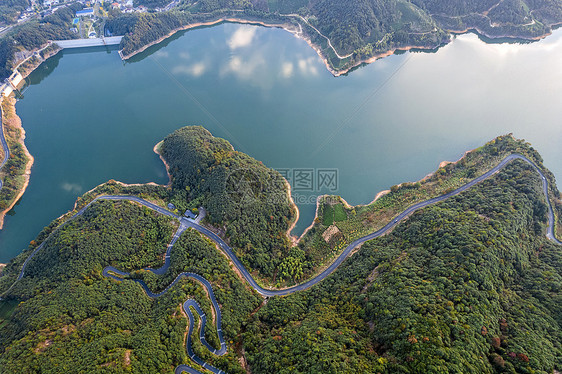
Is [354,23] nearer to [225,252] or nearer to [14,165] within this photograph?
[225,252]

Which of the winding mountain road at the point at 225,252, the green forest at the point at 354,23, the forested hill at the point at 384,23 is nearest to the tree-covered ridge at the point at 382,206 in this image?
the winding mountain road at the point at 225,252

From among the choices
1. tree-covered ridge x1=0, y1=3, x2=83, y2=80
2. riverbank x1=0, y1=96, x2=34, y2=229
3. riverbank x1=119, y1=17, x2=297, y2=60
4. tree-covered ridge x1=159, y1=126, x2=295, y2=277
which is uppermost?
riverbank x1=119, y1=17, x2=297, y2=60

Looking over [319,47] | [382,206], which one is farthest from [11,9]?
[382,206]

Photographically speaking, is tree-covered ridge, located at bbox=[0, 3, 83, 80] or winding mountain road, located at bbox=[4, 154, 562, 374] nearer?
winding mountain road, located at bbox=[4, 154, 562, 374]

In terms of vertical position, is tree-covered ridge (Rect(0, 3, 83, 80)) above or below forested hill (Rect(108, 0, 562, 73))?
below

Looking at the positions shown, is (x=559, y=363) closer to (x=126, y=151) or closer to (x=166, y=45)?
(x=126, y=151)

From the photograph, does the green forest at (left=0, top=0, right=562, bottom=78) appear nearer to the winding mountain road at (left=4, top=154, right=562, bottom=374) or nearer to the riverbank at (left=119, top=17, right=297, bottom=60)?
the riverbank at (left=119, top=17, right=297, bottom=60)

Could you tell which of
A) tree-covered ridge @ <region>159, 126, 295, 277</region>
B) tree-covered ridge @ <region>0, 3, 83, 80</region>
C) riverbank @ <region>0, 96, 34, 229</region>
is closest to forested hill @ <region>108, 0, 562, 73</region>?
tree-covered ridge @ <region>0, 3, 83, 80</region>

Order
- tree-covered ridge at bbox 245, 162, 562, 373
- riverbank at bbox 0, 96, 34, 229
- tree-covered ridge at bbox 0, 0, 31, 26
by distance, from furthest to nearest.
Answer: tree-covered ridge at bbox 0, 0, 31, 26 < riverbank at bbox 0, 96, 34, 229 < tree-covered ridge at bbox 245, 162, 562, 373

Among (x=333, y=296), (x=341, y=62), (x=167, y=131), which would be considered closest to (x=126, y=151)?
(x=167, y=131)
